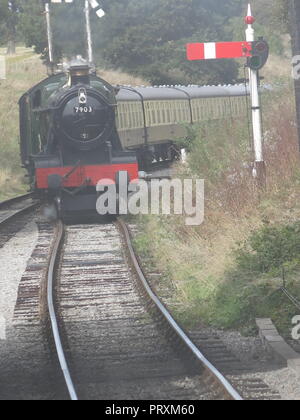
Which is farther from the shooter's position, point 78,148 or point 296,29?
point 78,148

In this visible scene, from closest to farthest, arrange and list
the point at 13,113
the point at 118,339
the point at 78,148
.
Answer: the point at 118,339 → the point at 78,148 → the point at 13,113

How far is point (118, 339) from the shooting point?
8695 millimetres

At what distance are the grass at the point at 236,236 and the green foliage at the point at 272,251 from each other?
1cm

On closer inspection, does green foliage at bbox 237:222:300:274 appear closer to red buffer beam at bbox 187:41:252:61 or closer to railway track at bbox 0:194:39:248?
red buffer beam at bbox 187:41:252:61

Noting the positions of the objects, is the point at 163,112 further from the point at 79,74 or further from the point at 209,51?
the point at 209,51

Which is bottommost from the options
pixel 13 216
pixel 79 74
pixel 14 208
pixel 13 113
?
pixel 13 216

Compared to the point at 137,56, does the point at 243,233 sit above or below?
below

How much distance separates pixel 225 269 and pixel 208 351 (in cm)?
261

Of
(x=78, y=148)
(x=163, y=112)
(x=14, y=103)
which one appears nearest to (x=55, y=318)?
(x=78, y=148)

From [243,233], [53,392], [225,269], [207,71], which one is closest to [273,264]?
[225,269]

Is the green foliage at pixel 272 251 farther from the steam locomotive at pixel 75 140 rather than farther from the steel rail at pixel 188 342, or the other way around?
Result: the steam locomotive at pixel 75 140

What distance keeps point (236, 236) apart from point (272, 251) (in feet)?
6.25

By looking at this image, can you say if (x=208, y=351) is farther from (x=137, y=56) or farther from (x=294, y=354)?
(x=137, y=56)

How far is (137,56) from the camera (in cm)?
5244
